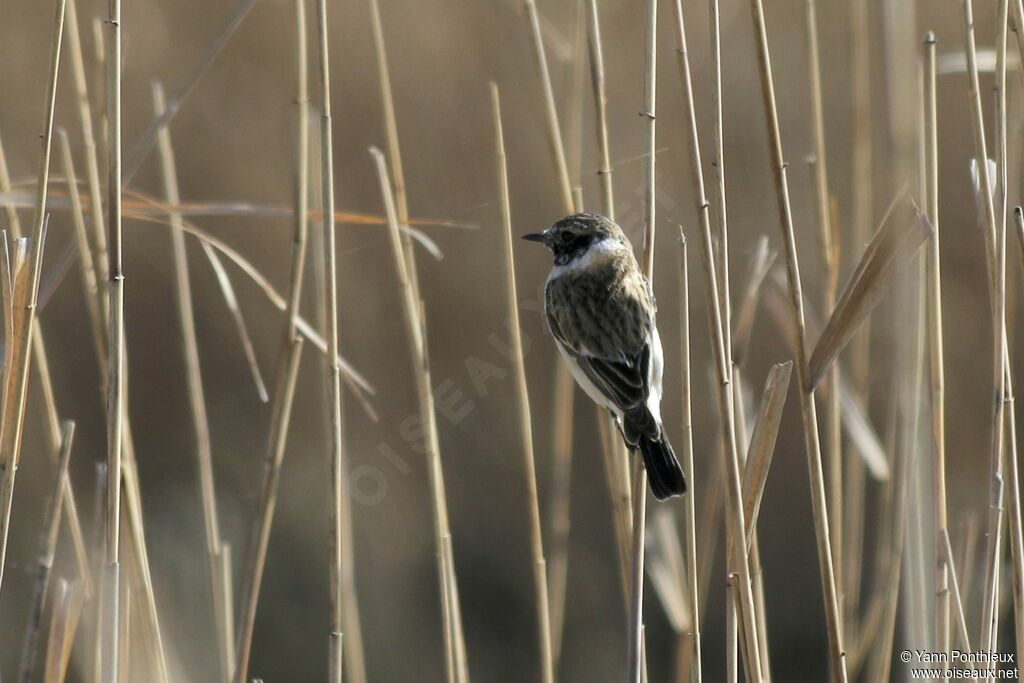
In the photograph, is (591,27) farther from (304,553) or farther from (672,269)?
(304,553)

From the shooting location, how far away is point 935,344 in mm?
2543

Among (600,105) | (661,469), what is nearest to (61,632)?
(661,469)

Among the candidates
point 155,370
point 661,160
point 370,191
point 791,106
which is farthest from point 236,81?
point 791,106

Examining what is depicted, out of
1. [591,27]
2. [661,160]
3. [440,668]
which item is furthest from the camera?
[440,668]

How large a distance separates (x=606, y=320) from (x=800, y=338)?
3.39ft

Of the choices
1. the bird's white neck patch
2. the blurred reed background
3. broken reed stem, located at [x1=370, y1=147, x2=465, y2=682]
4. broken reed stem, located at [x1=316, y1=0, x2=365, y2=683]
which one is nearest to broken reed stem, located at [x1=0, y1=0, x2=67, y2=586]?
broken reed stem, located at [x1=316, y1=0, x2=365, y2=683]

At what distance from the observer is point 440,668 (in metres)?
5.91

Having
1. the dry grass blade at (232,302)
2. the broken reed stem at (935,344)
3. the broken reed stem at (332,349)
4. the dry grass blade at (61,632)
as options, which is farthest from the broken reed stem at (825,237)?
the dry grass blade at (61,632)

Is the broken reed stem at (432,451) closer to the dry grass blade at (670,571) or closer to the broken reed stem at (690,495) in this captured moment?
the broken reed stem at (690,495)

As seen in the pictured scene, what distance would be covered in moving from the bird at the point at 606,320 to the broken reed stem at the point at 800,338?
51 cm

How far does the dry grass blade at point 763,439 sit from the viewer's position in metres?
2.36

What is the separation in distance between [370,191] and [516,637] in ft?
8.69

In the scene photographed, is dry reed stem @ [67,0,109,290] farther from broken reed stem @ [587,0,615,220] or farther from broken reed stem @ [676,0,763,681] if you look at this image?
broken reed stem @ [676,0,763,681]

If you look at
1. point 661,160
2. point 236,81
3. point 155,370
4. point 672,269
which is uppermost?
point 236,81
